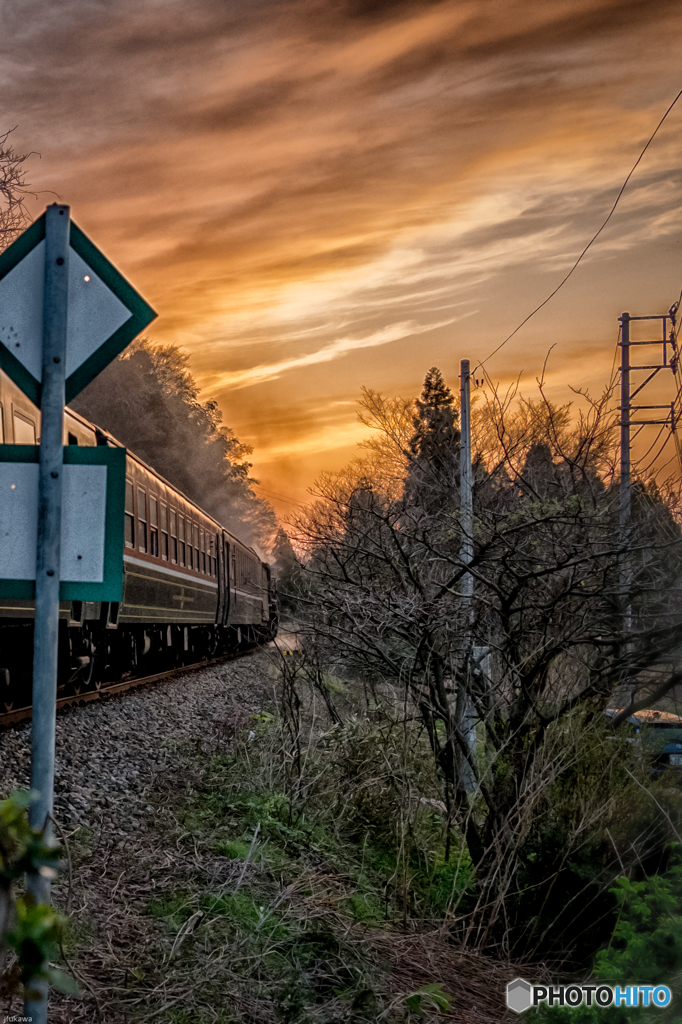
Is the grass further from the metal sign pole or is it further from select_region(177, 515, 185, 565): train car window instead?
select_region(177, 515, 185, 565): train car window

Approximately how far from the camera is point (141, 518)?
13.1 metres

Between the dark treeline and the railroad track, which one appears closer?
the railroad track

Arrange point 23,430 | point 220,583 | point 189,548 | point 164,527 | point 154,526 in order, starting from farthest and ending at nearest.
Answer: point 220,583
point 189,548
point 164,527
point 154,526
point 23,430

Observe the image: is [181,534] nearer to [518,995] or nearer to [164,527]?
[164,527]

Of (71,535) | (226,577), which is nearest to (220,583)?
(226,577)

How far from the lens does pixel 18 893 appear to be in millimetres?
4012

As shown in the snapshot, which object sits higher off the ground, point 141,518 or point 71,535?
point 141,518

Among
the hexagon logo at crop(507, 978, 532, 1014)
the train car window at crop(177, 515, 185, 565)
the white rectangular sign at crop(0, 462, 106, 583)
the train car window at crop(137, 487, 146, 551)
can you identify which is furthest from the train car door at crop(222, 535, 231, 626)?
the white rectangular sign at crop(0, 462, 106, 583)

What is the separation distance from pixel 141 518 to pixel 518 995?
9.60 m

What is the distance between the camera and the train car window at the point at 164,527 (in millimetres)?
15039

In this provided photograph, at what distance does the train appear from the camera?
336 inches

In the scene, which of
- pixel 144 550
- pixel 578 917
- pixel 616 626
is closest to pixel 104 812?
pixel 578 917

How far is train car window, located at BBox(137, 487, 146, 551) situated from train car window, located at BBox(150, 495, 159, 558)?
0.67 meters

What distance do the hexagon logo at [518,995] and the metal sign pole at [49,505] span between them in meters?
2.95
